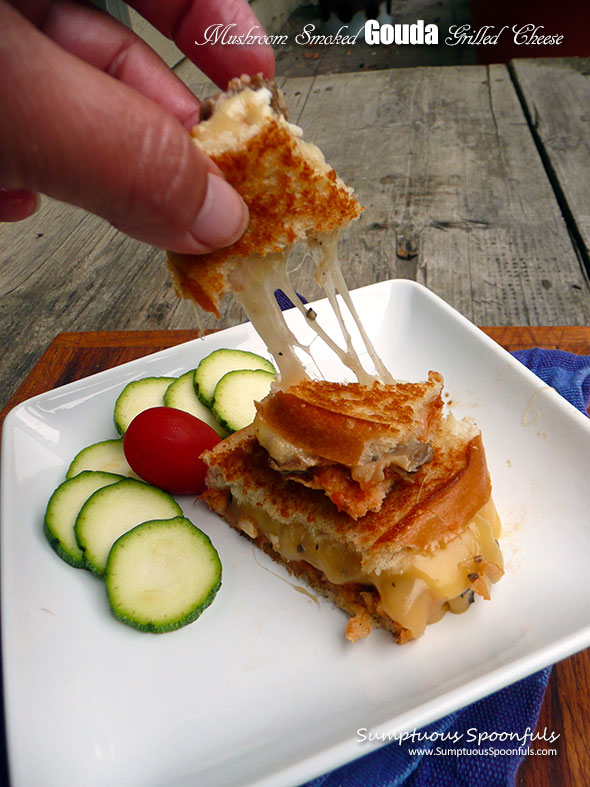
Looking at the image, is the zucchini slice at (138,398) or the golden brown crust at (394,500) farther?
the zucchini slice at (138,398)

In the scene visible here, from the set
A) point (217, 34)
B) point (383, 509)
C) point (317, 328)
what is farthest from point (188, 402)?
point (217, 34)

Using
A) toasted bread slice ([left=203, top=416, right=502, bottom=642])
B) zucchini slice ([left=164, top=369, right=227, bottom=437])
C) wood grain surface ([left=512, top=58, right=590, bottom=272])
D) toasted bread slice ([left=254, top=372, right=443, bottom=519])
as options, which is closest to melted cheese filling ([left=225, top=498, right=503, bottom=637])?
toasted bread slice ([left=203, top=416, right=502, bottom=642])

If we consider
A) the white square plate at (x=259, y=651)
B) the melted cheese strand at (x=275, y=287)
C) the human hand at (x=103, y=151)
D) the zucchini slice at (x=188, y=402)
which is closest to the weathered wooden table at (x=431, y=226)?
the zucchini slice at (x=188, y=402)

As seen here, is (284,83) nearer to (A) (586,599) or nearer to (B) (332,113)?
(B) (332,113)

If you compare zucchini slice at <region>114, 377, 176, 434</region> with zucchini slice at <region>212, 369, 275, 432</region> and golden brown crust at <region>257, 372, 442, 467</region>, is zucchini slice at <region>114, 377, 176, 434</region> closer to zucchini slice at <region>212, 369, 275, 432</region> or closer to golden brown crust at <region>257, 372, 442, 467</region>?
zucchini slice at <region>212, 369, 275, 432</region>

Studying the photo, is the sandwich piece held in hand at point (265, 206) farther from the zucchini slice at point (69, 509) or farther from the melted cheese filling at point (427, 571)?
the zucchini slice at point (69, 509)

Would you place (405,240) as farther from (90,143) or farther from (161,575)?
(90,143)

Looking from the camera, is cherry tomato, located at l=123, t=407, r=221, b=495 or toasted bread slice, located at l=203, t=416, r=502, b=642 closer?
toasted bread slice, located at l=203, t=416, r=502, b=642
